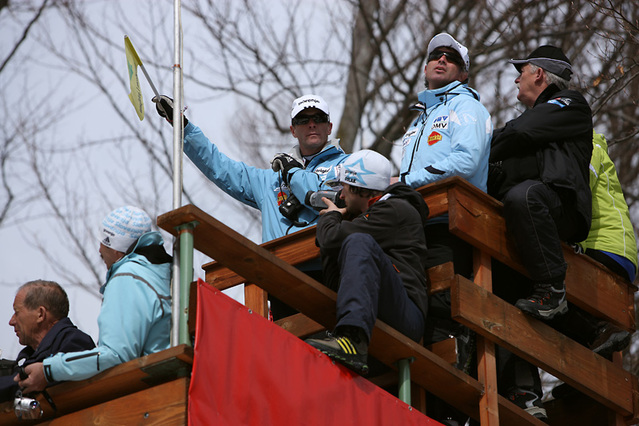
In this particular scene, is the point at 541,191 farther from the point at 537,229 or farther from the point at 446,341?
the point at 446,341

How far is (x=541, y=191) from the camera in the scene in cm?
655

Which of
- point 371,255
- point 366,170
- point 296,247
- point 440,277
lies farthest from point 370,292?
point 296,247

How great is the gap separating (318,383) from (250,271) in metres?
0.66

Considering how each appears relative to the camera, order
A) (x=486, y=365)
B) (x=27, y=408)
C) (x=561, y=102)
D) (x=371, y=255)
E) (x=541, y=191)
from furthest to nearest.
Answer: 1. (x=561, y=102)
2. (x=541, y=191)
3. (x=486, y=365)
4. (x=371, y=255)
5. (x=27, y=408)

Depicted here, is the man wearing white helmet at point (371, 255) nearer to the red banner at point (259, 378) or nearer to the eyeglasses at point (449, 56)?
the red banner at point (259, 378)

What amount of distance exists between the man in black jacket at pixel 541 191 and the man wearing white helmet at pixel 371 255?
0.76 metres

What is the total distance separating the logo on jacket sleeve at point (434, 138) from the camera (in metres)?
6.96

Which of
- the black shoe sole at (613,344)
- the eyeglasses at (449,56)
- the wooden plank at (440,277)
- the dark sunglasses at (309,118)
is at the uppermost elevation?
the eyeglasses at (449,56)

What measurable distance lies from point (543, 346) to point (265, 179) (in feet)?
7.66

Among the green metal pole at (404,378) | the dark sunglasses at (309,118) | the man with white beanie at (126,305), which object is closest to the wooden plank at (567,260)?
the green metal pole at (404,378)

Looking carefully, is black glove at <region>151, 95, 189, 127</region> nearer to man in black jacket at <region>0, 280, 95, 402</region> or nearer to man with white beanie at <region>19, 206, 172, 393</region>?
man with white beanie at <region>19, 206, 172, 393</region>

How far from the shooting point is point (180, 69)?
5.89 meters

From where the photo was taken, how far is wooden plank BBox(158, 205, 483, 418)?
5.16 meters

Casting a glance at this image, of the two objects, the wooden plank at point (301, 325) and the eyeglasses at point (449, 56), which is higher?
the eyeglasses at point (449, 56)
